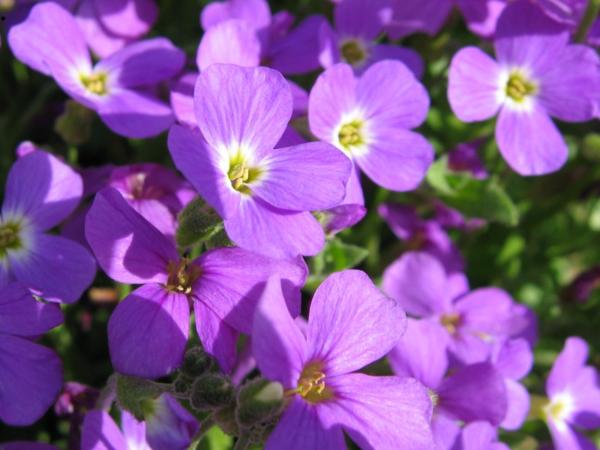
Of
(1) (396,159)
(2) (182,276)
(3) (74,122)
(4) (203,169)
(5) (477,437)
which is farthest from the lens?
(3) (74,122)

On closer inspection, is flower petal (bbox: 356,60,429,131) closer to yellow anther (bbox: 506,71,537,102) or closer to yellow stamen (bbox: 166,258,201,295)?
yellow anther (bbox: 506,71,537,102)

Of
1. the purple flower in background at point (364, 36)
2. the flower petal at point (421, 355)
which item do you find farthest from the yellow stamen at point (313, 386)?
the purple flower in background at point (364, 36)

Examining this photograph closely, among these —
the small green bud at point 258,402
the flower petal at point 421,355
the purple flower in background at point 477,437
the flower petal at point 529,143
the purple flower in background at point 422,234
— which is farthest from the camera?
the purple flower in background at point 422,234

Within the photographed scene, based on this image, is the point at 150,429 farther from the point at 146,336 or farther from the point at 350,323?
the point at 350,323

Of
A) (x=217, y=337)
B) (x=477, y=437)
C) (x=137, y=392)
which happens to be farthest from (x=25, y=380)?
(x=477, y=437)

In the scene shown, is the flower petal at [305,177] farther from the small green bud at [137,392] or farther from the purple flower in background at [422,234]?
the purple flower in background at [422,234]

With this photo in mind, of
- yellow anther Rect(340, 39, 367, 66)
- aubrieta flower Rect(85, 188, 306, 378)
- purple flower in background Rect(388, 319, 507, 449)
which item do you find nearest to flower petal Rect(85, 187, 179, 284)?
aubrieta flower Rect(85, 188, 306, 378)
